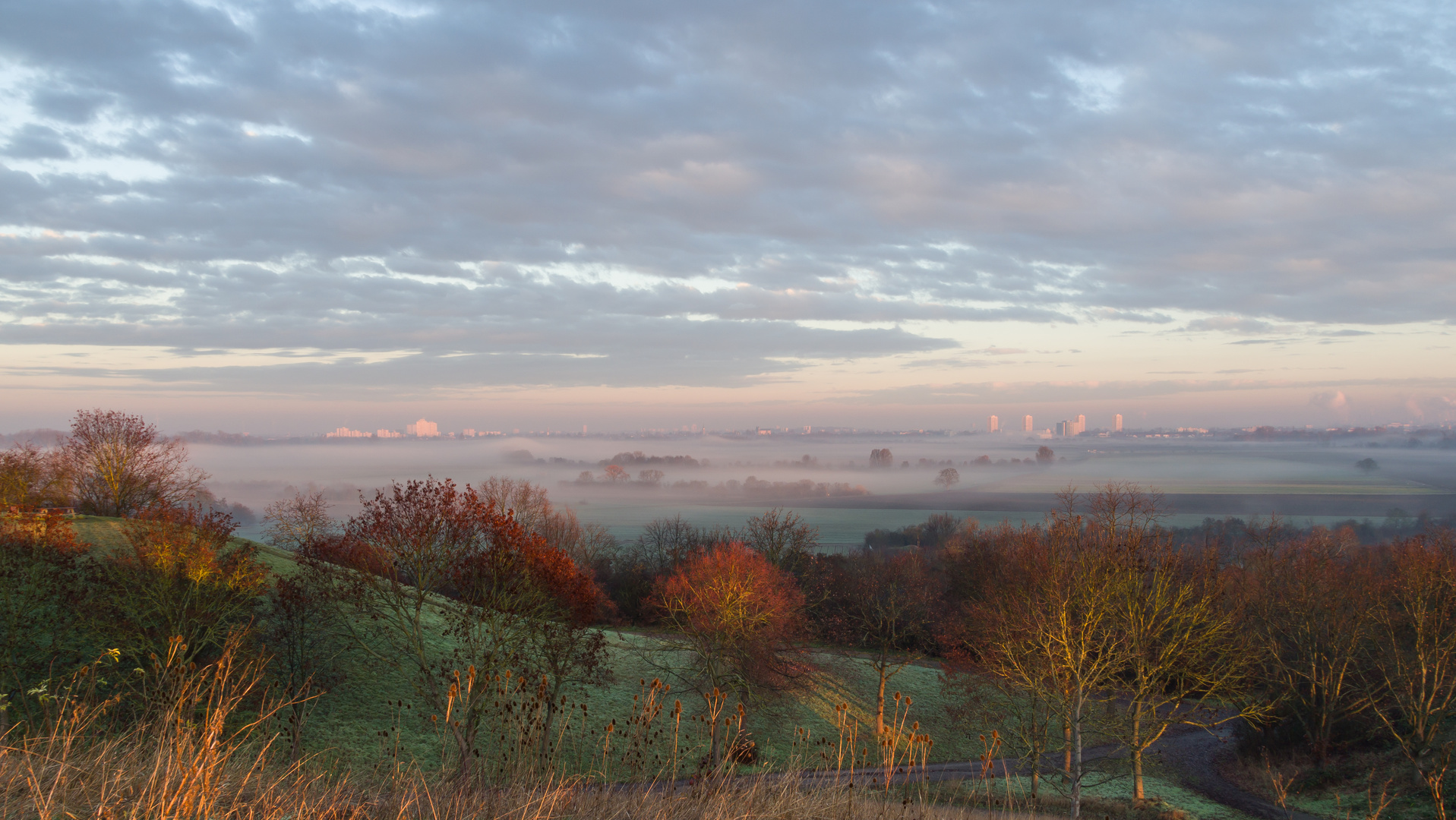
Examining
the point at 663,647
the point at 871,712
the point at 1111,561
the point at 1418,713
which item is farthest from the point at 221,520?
the point at 1418,713

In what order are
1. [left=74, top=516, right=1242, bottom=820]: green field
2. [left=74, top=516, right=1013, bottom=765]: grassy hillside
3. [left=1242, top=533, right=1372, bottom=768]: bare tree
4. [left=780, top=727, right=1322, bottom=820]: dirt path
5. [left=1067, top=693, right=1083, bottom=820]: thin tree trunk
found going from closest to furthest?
[left=1067, top=693, right=1083, bottom=820]: thin tree trunk < [left=74, top=516, right=1242, bottom=820]: green field < [left=74, top=516, right=1013, bottom=765]: grassy hillside < [left=780, top=727, right=1322, bottom=820]: dirt path < [left=1242, top=533, right=1372, bottom=768]: bare tree

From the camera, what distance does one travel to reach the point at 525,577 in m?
28.3

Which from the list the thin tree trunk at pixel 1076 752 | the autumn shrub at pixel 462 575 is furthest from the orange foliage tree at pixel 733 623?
the thin tree trunk at pixel 1076 752

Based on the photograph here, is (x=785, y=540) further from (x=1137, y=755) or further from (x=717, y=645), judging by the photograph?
(x=1137, y=755)

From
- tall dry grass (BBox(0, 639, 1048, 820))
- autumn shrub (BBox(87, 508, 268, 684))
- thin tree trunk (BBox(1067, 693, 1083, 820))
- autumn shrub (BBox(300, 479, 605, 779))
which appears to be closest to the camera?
tall dry grass (BBox(0, 639, 1048, 820))

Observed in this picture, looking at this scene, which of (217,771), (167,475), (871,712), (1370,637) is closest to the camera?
(217,771)

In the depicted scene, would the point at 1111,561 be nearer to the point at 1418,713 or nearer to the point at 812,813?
the point at 1418,713

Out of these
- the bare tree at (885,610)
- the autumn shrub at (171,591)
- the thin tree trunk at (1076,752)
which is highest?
the autumn shrub at (171,591)

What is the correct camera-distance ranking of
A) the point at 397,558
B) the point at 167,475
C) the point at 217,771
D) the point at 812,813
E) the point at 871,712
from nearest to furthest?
the point at 217,771
the point at 812,813
the point at 397,558
the point at 871,712
the point at 167,475

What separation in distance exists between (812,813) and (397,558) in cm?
2374

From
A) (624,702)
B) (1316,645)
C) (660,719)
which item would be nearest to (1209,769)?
(1316,645)

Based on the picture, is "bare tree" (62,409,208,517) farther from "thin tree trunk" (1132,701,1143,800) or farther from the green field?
"thin tree trunk" (1132,701,1143,800)

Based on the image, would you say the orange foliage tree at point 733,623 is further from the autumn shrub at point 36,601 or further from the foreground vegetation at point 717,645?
the autumn shrub at point 36,601

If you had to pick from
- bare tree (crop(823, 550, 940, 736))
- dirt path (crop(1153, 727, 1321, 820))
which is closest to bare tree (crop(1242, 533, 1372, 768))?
dirt path (crop(1153, 727, 1321, 820))
